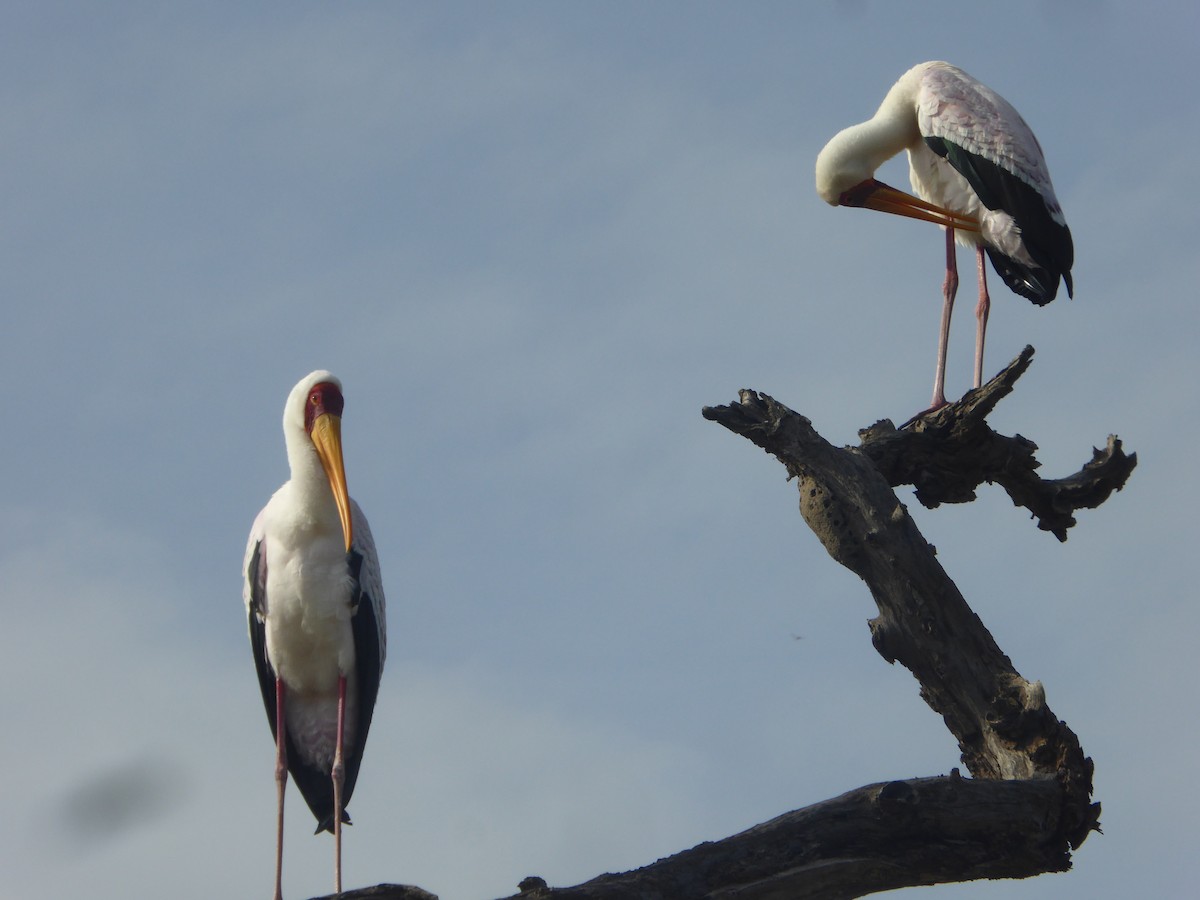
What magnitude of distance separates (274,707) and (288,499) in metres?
1.11

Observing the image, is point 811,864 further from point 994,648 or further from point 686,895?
point 994,648

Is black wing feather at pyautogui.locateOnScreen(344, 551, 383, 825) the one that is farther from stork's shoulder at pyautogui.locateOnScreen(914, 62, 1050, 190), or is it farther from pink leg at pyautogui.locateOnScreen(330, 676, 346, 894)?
stork's shoulder at pyautogui.locateOnScreen(914, 62, 1050, 190)

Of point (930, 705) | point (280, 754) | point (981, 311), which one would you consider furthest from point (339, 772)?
point (981, 311)

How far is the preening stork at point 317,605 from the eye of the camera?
27.9 ft

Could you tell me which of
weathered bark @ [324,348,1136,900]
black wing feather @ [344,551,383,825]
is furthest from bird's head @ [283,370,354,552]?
weathered bark @ [324,348,1136,900]

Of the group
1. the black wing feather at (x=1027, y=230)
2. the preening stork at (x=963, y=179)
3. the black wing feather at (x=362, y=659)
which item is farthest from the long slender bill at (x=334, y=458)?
the black wing feather at (x=1027, y=230)

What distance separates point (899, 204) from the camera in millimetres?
10656

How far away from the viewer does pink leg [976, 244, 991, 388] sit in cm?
983

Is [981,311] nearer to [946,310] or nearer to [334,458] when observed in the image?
[946,310]

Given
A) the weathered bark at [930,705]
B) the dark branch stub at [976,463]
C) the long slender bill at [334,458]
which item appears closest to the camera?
the weathered bark at [930,705]

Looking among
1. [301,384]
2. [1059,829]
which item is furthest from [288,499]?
[1059,829]

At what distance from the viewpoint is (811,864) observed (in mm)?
5703

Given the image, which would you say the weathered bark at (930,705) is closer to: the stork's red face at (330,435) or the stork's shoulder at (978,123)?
the stork's red face at (330,435)

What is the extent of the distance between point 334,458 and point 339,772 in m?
1.52
